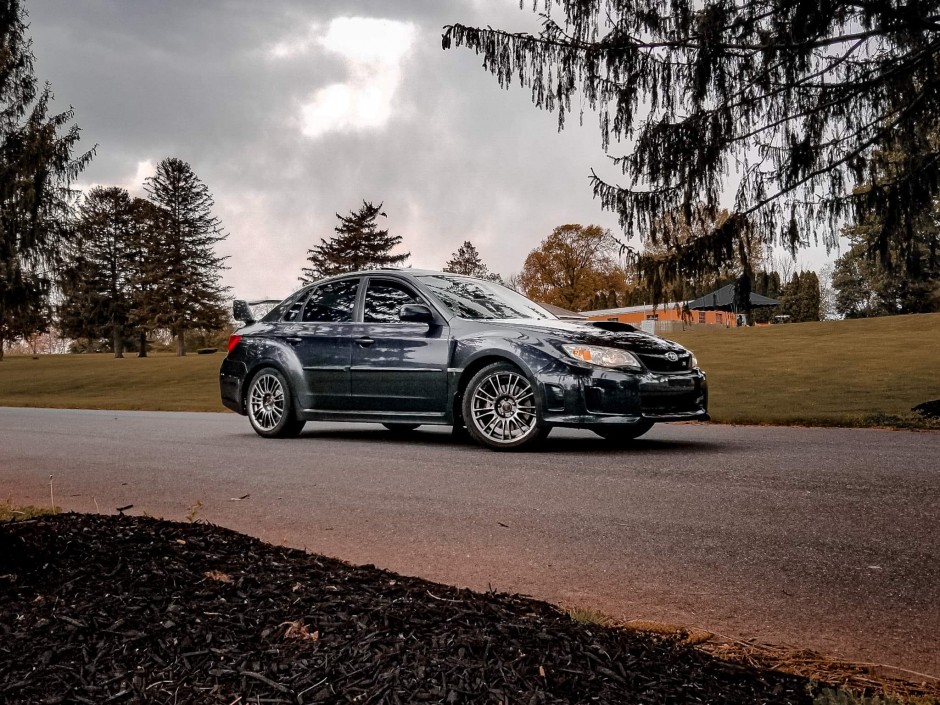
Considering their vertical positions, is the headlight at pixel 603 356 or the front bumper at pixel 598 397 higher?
the headlight at pixel 603 356

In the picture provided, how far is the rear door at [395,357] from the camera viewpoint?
30.0 ft

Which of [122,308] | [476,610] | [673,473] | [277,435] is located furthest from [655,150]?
[122,308]

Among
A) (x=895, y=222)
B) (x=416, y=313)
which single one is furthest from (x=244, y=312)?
(x=895, y=222)

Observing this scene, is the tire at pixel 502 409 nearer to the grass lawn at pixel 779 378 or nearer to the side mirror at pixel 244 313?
the side mirror at pixel 244 313

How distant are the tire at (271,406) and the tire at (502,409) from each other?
251 centimetres

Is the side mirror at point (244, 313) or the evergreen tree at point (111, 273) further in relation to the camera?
the evergreen tree at point (111, 273)

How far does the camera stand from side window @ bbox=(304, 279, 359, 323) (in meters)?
10.1

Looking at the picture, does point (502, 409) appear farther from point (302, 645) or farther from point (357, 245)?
point (357, 245)

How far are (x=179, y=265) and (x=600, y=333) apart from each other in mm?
64490

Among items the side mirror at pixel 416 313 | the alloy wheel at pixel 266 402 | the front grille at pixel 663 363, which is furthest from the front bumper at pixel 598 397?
the alloy wheel at pixel 266 402

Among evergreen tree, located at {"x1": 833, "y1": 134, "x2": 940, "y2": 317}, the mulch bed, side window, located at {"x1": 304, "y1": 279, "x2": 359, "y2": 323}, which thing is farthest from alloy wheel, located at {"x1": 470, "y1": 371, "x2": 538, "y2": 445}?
the mulch bed

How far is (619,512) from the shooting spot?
5387 millimetres

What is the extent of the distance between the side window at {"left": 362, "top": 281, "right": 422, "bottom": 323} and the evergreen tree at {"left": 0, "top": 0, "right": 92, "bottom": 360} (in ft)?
50.2

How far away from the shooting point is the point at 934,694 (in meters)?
2.52
